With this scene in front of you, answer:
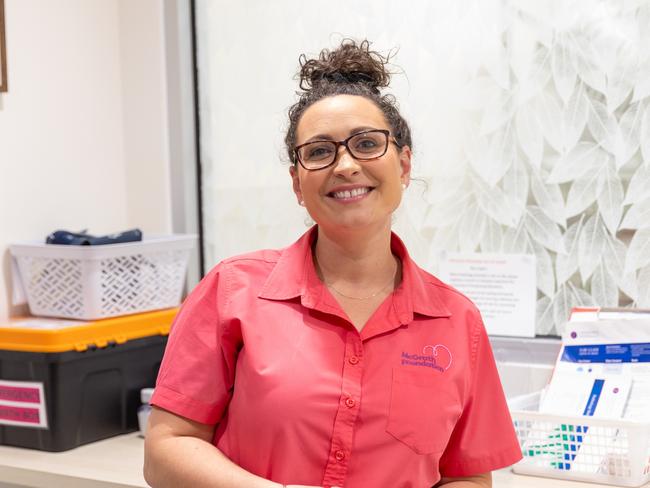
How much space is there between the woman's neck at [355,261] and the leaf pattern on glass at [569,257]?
0.76 m

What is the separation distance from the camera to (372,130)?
57.4 inches

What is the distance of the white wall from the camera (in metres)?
2.29

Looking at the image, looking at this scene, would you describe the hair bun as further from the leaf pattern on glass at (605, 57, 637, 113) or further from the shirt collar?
the leaf pattern on glass at (605, 57, 637, 113)

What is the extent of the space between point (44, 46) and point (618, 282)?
1.60 meters

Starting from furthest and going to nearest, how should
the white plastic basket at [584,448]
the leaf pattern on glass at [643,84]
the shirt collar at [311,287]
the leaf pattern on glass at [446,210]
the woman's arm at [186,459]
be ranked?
the leaf pattern on glass at [446,210], the leaf pattern on glass at [643,84], the white plastic basket at [584,448], the shirt collar at [311,287], the woman's arm at [186,459]

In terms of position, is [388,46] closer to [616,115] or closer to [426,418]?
[616,115]

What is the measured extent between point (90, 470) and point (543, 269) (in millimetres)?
1163

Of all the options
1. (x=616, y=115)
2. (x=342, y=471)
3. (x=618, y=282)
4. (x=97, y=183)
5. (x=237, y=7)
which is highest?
(x=237, y=7)

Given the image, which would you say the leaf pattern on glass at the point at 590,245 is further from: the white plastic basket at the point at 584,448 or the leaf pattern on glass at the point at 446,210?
the white plastic basket at the point at 584,448

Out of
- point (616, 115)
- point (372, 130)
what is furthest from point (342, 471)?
point (616, 115)

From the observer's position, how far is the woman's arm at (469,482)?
1493mm

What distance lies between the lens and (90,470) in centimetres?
196

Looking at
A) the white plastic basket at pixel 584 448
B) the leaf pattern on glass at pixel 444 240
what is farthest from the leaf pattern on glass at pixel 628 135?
the white plastic basket at pixel 584 448

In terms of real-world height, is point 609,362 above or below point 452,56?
below
